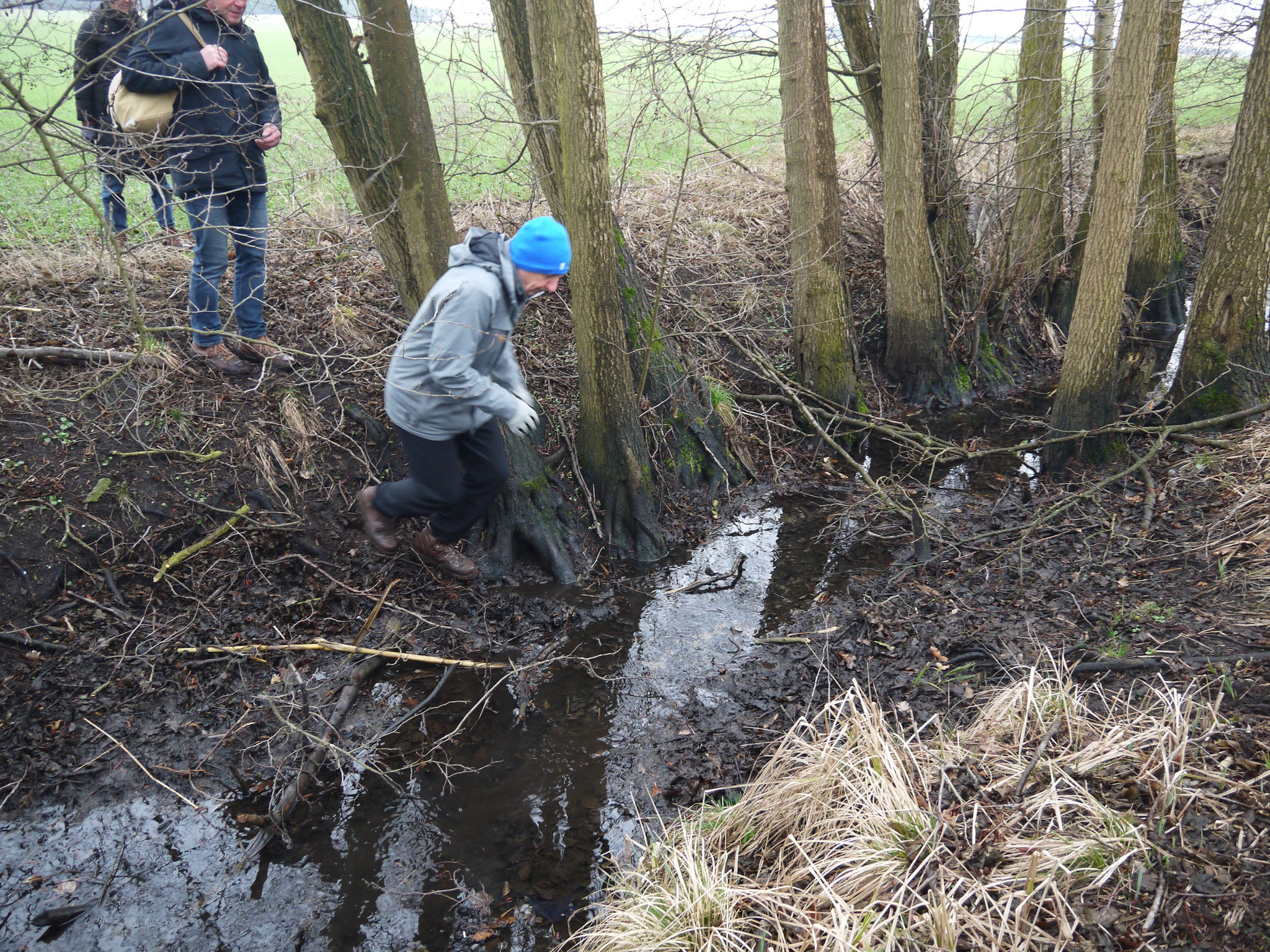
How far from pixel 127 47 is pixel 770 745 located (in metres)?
6.00

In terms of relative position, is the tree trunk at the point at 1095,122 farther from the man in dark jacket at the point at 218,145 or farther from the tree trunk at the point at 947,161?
the man in dark jacket at the point at 218,145

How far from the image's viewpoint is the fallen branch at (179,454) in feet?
15.5

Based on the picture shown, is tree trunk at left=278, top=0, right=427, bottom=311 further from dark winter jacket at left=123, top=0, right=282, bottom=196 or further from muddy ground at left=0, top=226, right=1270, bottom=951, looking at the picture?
muddy ground at left=0, top=226, right=1270, bottom=951

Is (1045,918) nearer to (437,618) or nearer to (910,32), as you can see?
(437,618)

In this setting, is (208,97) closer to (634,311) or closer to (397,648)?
(634,311)

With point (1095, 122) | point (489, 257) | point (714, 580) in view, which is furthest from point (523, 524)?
point (1095, 122)

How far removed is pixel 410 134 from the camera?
16.7ft

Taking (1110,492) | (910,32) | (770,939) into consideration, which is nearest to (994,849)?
(770,939)

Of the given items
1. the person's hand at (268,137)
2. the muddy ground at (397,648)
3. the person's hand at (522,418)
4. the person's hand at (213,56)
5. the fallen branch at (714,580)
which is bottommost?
the fallen branch at (714,580)

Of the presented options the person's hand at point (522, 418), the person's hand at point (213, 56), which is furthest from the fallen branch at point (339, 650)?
the person's hand at point (213, 56)

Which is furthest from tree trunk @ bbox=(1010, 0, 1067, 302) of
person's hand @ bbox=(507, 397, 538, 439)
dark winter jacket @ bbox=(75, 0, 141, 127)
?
dark winter jacket @ bbox=(75, 0, 141, 127)

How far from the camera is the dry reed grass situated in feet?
8.04

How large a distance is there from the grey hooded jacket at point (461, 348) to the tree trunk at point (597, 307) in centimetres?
94

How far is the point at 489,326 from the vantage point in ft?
14.0
